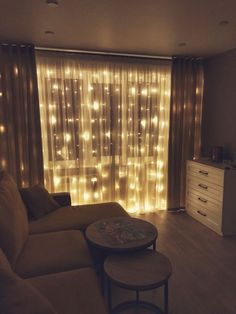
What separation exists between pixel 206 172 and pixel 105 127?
5.16ft

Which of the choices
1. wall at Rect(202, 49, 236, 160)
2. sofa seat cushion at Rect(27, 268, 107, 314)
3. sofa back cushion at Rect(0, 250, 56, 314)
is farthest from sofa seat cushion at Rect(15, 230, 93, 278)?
wall at Rect(202, 49, 236, 160)

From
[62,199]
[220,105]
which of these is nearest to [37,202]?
[62,199]

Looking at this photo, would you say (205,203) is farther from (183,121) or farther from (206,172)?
(183,121)

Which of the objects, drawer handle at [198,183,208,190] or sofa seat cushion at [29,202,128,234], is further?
drawer handle at [198,183,208,190]

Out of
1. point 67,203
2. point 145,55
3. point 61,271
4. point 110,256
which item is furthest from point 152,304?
point 145,55

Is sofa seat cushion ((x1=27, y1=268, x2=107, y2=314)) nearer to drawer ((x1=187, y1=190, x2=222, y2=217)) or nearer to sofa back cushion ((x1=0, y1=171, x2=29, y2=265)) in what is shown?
sofa back cushion ((x1=0, y1=171, x2=29, y2=265))

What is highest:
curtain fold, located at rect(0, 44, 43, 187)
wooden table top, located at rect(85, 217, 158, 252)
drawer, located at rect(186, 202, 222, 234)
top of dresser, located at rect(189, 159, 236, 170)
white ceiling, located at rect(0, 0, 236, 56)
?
white ceiling, located at rect(0, 0, 236, 56)

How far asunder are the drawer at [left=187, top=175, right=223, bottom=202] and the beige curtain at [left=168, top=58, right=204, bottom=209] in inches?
10.8

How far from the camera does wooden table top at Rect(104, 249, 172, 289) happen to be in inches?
64.7

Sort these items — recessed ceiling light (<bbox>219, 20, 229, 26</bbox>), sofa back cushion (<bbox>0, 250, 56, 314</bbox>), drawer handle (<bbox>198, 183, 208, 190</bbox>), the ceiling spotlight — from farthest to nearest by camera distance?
1. drawer handle (<bbox>198, 183, 208, 190</bbox>)
2. recessed ceiling light (<bbox>219, 20, 229, 26</bbox>)
3. the ceiling spotlight
4. sofa back cushion (<bbox>0, 250, 56, 314</bbox>)

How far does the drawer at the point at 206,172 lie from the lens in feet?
10.6

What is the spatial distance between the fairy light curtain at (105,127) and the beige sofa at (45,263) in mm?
1107

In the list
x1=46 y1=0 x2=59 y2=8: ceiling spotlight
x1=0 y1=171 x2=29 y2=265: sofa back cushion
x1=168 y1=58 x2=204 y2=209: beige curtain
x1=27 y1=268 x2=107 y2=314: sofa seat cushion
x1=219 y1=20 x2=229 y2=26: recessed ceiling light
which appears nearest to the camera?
x1=27 y1=268 x2=107 y2=314: sofa seat cushion

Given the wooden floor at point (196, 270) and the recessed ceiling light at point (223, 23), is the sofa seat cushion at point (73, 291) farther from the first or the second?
the recessed ceiling light at point (223, 23)
